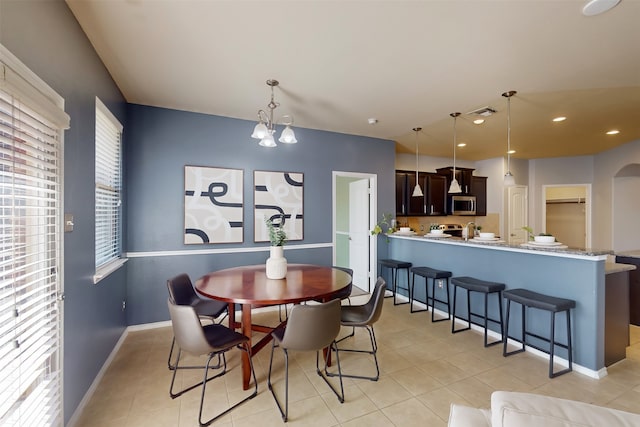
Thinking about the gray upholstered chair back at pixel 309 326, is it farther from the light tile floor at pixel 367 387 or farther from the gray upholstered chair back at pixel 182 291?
the gray upholstered chair back at pixel 182 291

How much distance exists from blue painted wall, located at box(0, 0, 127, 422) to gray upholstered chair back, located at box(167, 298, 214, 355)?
25.2 inches

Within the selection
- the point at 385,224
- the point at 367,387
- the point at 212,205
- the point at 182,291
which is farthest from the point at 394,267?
the point at 182,291

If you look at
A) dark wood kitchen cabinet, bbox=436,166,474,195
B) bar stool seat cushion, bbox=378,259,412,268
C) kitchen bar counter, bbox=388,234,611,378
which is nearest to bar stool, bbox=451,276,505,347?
kitchen bar counter, bbox=388,234,611,378

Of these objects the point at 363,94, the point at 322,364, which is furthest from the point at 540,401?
the point at 363,94

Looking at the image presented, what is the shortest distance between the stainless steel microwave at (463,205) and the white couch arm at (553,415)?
Result: 5607mm

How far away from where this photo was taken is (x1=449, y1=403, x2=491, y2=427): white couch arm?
0.98 metres

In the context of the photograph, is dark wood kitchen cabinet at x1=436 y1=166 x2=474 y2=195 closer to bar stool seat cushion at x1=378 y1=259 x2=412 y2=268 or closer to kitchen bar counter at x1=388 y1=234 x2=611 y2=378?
bar stool seat cushion at x1=378 y1=259 x2=412 y2=268

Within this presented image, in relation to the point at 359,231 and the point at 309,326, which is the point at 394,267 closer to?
the point at 359,231

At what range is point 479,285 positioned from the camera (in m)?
3.03

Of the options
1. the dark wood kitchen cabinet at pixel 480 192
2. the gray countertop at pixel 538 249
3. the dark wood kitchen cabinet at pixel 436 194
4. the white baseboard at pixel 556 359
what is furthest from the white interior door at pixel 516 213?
the white baseboard at pixel 556 359

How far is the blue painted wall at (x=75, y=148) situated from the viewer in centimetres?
142

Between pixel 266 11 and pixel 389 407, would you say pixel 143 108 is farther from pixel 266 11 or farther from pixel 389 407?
pixel 389 407

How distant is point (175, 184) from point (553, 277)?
4.23m

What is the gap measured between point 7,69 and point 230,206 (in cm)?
258
